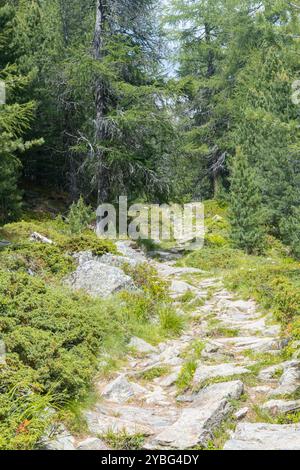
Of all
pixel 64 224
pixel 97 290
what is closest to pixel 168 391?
pixel 97 290

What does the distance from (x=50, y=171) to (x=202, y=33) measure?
Answer: 18.0 meters

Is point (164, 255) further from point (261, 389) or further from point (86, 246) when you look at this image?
point (261, 389)

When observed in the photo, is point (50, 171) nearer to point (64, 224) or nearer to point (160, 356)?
point (64, 224)

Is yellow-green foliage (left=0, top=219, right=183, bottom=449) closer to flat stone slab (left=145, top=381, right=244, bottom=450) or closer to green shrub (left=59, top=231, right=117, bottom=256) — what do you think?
green shrub (left=59, top=231, right=117, bottom=256)

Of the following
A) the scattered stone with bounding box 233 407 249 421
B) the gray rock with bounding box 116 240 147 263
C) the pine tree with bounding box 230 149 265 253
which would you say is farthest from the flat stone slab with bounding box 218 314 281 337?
the pine tree with bounding box 230 149 265 253

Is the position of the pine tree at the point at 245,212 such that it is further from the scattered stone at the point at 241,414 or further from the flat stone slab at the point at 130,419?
the scattered stone at the point at 241,414

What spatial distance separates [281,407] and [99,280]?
520cm

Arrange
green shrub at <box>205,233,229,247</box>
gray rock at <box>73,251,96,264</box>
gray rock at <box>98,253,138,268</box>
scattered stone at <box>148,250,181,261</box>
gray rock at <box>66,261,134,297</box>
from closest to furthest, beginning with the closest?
gray rock at <box>66,261,134,297</box>, gray rock at <box>73,251,96,264</box>, gray rock at <box>98,253,138,268</box>, scattered stone at <box>148,250,181,261</box>, green shrub at <box>205,233,229,247</box>

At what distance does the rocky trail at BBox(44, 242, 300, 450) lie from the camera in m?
4.36

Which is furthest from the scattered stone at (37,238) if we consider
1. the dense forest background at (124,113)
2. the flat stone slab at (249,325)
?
the flat stone slab at (249,325)

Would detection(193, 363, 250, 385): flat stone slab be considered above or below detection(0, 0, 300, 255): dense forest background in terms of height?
below

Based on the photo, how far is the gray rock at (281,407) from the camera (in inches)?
190

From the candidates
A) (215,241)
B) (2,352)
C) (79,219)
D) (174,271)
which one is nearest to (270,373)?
(2,352)

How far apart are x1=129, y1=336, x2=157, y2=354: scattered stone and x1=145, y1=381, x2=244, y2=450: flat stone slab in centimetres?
191
